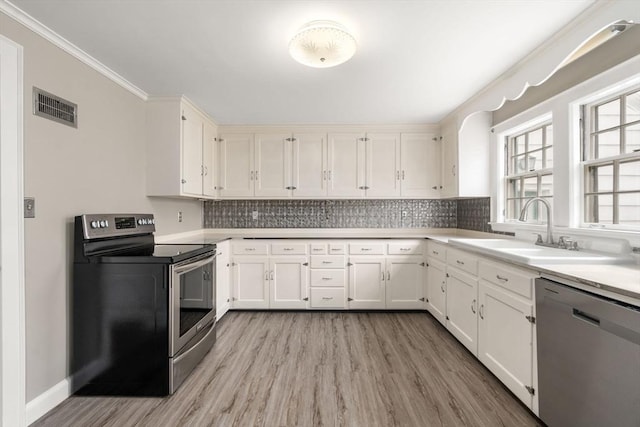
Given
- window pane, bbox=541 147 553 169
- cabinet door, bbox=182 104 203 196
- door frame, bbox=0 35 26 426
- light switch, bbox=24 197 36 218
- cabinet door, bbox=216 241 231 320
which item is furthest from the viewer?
cabinet door, bbox=216 241 231 320

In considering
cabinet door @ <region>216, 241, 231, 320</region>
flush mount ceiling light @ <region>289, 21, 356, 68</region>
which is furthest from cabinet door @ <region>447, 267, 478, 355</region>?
cabinet door @ <region>216, 241, 231, 320</region>

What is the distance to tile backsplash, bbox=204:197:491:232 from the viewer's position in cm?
398

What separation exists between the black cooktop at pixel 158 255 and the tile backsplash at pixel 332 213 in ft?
5.07

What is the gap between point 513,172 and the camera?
3.01 metres

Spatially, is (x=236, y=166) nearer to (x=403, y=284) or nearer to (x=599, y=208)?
(x=403, y=284)

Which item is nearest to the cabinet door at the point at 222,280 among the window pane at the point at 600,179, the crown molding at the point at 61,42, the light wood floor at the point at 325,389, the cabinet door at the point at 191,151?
the light wood floor at the point at 325,389

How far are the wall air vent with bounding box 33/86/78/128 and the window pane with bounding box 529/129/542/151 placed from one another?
372 cm

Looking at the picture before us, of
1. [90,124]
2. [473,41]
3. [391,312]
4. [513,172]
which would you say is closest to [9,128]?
[90,124]

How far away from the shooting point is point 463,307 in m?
2.52

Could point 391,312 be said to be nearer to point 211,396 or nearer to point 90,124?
point 211,396

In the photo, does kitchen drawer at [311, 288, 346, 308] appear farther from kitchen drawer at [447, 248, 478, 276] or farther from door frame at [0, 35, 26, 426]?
door frame at [0, 35, 26, 426]

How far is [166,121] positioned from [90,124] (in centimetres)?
74

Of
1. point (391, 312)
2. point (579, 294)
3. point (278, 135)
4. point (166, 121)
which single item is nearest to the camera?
point (579, 294)

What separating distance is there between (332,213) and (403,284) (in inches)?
51.0
